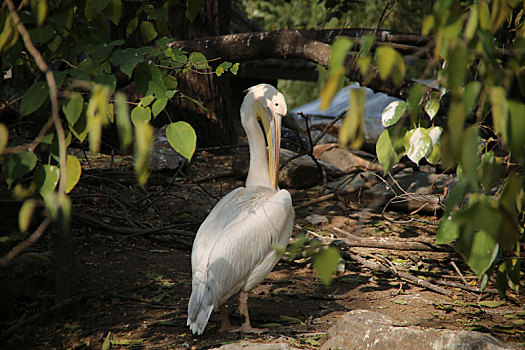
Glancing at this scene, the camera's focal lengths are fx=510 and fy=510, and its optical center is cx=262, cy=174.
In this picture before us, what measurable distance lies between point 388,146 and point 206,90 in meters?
4.93

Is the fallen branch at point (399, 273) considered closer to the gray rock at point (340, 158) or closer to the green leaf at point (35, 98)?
the gray rock at point (340, 158)

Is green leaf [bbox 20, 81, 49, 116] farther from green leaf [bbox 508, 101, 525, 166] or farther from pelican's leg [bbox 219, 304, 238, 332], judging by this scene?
pelican's leg [bbox 219, 304, 238, 332]

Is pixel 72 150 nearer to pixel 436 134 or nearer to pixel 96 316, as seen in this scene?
pixel 96 316

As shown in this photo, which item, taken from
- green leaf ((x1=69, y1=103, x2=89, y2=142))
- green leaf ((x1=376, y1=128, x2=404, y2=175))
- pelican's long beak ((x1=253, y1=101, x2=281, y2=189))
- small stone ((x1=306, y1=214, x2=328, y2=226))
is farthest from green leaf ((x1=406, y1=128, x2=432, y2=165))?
small stone ((x1=306, y1=214, x2=328, y2=226))

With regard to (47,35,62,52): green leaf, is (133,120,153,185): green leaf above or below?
below

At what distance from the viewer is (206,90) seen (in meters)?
6.38

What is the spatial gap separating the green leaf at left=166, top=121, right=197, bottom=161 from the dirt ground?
1307 mm

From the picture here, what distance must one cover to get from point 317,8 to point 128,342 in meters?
14.5

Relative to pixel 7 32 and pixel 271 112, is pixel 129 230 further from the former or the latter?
pixel 7 32

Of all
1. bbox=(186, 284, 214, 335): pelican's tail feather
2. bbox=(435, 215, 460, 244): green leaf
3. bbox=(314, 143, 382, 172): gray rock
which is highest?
bbox=(435, 215, 460, 244): green leaf

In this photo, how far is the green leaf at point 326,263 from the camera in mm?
1030

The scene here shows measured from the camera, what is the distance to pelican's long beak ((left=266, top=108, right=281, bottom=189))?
3551mm

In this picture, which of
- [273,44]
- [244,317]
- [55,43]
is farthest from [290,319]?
[273,44]

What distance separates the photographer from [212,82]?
6363 mm
